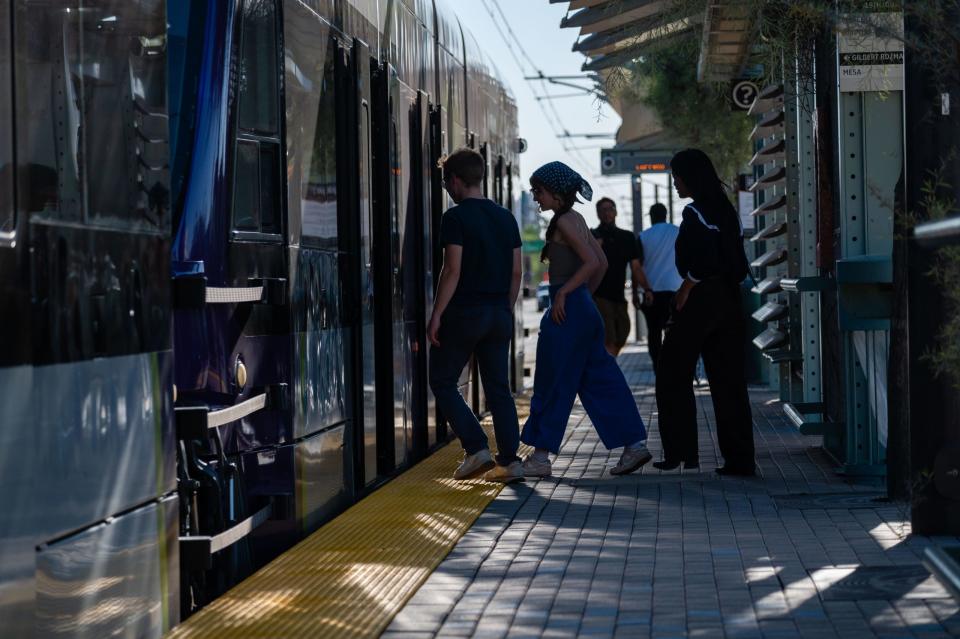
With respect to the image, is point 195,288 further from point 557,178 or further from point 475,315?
point 557,178

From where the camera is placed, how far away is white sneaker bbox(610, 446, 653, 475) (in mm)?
9695

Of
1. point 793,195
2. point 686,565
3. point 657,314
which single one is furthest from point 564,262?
point 657,314

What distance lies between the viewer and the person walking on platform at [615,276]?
16594 millimetres

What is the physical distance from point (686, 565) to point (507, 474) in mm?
2995

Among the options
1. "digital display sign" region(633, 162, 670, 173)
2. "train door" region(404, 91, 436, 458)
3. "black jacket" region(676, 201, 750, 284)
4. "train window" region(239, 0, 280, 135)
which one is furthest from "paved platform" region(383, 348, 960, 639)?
"digital display sign" region(633, 162, 670, 173)

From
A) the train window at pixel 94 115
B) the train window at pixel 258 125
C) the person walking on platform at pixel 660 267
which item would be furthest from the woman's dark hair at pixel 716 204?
the person walking on platform at pixel 660 267

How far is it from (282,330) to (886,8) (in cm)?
273

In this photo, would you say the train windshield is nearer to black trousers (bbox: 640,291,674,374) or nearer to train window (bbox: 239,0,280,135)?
train window (bbox: 239,0,280,135)

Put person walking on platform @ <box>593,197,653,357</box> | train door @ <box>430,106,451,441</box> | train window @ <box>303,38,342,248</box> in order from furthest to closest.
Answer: person walking on platform @ <box>593,197,653,357</box> → train door @ <box>430,106,451,441</box> → train window @ <box>303,38,342,248</box>

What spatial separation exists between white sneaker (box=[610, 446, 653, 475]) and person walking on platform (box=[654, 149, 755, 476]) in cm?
17

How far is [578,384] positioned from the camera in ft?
32.0

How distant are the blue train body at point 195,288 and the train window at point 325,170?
18mm

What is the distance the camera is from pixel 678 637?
513cm

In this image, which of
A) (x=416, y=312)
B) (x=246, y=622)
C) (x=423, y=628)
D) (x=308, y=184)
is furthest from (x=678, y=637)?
(x=416, y=312)
